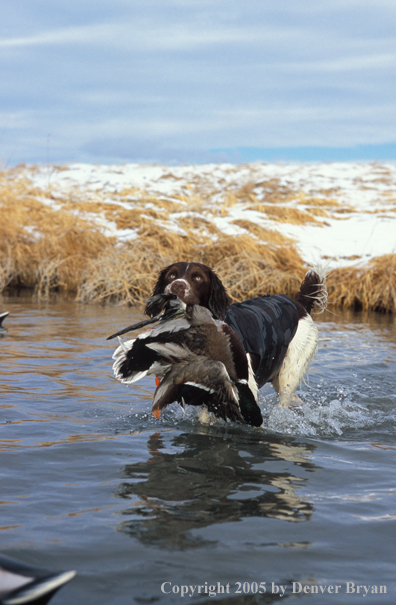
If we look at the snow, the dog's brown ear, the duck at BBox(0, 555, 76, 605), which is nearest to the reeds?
the snow

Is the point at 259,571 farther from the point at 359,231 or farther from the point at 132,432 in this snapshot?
the point at 359,231

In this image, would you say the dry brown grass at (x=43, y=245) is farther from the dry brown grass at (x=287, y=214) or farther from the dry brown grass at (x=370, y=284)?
the dry brown grass at (x=370, y=284)

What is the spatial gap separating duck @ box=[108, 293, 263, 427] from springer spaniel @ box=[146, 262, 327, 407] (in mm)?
521

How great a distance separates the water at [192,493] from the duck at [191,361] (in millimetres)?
352

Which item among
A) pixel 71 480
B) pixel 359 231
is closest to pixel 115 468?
pixel 71 480

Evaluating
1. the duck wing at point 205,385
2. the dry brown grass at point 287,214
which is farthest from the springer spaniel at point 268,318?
the dry brown grass at point 287,214

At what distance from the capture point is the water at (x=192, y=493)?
2.12 m

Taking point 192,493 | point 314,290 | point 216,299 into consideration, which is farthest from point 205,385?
point 314,290

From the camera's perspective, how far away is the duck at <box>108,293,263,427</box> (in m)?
3.21

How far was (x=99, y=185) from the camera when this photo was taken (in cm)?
1759

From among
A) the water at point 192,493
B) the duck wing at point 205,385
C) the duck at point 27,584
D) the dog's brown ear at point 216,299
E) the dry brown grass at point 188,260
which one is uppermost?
the dry brown grass at point 188,260

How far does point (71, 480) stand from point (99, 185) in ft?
50.5

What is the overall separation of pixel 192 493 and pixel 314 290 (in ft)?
8.65

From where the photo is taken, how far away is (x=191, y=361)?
3.21m
